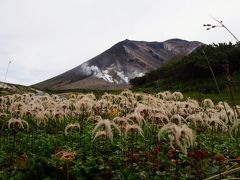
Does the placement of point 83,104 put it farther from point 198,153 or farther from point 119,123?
point 198,153

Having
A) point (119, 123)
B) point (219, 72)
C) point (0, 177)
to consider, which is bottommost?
point (0, 177)

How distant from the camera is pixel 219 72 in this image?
41.6 meters

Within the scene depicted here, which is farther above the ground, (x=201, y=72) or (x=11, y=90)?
(x=201, y=72)

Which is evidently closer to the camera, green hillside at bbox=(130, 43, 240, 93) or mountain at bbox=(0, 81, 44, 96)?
mountain at bbox=(0, 81, 44, 96)

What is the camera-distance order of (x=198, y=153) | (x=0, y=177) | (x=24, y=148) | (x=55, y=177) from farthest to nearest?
(x=24, y=148) → (x=0, y=177) → (x=55, y=177) → (x=198, y=153)

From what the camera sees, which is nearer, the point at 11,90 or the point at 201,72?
the point at 11,90

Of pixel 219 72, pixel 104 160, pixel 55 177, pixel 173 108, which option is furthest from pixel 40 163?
pixel 219 72

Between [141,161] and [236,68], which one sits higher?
[236,68]

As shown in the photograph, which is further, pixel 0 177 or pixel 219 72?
pixel 219 72

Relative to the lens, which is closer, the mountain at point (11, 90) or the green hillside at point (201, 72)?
the mountain at point (11, 90)

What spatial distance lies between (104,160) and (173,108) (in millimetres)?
3707

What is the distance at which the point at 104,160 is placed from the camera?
880 cm

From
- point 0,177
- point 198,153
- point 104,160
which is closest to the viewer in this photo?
point 198,153

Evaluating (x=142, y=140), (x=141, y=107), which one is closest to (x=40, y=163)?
(x=141, y=107)
